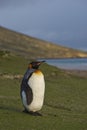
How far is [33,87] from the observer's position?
17.7 meters

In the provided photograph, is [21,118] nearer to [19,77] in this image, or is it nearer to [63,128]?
[63,128]

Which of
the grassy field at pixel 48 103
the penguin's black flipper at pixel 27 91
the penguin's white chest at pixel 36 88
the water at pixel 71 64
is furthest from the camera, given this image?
the water at pixel 71 64

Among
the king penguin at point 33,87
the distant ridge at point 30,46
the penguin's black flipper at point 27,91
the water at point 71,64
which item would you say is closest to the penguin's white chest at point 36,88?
the king penguin at point 33,87

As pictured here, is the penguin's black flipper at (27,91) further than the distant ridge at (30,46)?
No

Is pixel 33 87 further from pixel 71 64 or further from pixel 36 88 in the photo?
pixel 71 64

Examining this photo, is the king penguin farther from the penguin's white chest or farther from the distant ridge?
the distant ridge

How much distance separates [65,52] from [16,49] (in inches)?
1357

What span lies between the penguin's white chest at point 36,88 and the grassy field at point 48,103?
1.43 feet

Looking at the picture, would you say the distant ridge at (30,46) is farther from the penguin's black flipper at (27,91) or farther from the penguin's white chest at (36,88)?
the penguin's black flipper at (27,91)

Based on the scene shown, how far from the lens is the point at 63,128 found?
16188 mm

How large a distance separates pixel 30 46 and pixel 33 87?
153 m

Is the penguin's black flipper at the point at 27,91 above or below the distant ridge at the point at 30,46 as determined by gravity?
below

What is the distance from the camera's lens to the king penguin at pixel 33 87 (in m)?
17.6

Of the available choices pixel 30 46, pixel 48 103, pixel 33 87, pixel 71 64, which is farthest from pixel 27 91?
pixel 30 46
